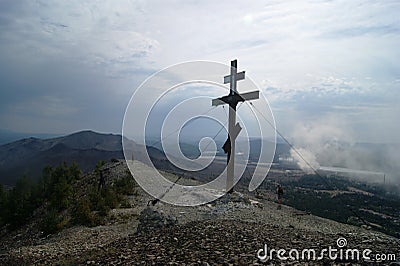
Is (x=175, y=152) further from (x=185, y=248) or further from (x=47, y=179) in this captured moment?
(x=47, y=179)

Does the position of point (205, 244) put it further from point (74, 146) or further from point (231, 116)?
point (74, 146)

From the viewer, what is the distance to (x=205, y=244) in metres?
7.84

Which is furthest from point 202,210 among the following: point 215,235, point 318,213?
point 318,213

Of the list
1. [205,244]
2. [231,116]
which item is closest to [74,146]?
[231,116]

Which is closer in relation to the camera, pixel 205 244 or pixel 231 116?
pixel 205 244

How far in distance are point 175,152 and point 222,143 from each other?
525 cm

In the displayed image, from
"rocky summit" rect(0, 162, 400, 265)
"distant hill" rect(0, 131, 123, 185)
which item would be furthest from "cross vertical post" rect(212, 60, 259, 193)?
"distant hill" rect(0, 131, 123, 185)

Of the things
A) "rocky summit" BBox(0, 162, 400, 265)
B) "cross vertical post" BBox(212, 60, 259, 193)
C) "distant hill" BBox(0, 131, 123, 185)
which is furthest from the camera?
"distant hill" BBox(0, 131, 123, 185)

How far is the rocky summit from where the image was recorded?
679cm

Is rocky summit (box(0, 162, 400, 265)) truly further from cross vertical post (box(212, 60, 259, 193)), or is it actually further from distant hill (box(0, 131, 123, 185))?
distant hill (box(0, 131, 123, 185))

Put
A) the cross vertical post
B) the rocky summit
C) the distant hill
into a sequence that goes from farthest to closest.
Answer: the distant hill → the cross vertical post → the rocky summit

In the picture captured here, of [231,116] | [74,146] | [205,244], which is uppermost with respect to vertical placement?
[231,116]

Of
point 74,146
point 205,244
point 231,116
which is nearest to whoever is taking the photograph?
point 205,244

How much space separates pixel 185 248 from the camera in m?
7.59
